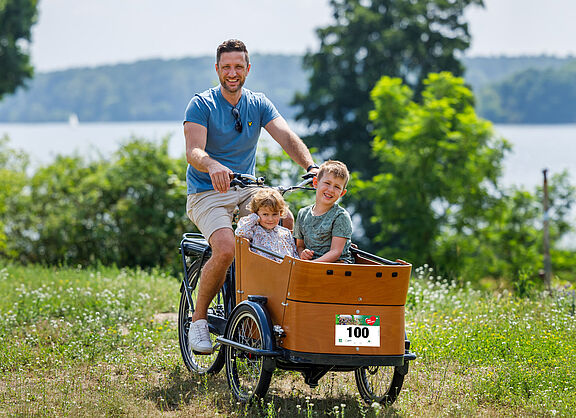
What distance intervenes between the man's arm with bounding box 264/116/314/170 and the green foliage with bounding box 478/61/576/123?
47329 mm

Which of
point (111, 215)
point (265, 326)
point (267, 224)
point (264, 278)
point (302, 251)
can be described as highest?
point (267, 224)

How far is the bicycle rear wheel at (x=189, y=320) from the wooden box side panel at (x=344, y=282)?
1175mm

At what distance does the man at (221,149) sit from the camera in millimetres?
4629

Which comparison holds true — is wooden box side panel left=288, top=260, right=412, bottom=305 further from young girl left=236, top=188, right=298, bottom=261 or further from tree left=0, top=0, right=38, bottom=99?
tree left=0, top=0, right=38, bottom=99

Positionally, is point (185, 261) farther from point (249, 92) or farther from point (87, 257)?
point (87, 257)

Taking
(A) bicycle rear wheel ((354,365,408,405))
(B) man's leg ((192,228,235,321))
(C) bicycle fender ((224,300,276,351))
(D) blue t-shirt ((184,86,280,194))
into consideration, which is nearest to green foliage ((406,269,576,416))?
(A) bicycle rear wheel ((354,365,408,405))

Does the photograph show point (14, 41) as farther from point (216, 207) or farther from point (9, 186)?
point (216, 207)

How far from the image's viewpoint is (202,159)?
14.5ft

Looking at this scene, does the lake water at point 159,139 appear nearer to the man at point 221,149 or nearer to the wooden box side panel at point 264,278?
the man at point 221,149

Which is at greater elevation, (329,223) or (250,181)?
(250,181)

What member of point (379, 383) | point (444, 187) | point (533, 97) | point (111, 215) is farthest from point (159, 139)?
point (533, 97)

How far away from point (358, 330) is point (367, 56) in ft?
74.9

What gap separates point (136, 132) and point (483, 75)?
126 ft

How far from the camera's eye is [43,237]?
11273 millimetres
